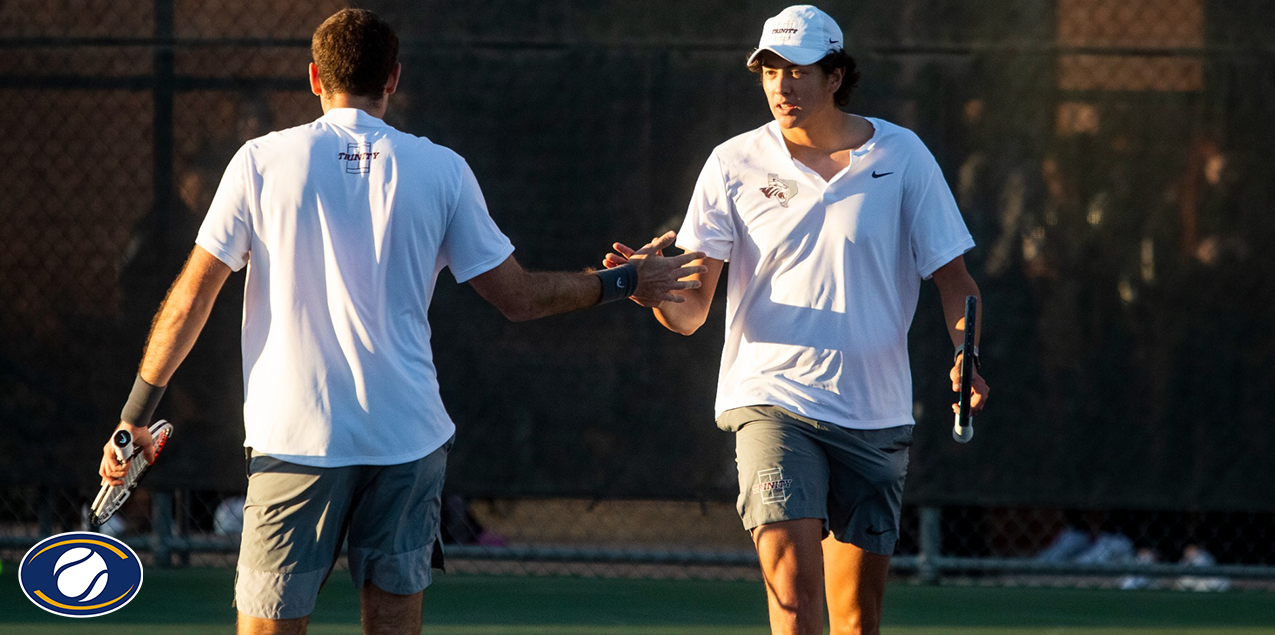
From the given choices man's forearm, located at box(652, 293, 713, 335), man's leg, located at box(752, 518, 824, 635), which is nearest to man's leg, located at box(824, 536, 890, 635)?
man's leg, located at box(752, 518, 824, 635)

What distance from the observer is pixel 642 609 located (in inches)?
207

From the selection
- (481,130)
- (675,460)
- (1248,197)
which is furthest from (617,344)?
(1248,197)

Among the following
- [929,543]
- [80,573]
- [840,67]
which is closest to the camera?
[840,67]

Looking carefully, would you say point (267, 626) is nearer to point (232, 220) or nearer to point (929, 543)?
point (232, 220)

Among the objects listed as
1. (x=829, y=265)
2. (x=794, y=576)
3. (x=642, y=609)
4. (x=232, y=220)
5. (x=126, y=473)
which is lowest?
(x=642, y=609)

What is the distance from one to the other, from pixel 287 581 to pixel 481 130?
Answer: 9.52ft

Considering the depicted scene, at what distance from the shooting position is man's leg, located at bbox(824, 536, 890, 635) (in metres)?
3.40

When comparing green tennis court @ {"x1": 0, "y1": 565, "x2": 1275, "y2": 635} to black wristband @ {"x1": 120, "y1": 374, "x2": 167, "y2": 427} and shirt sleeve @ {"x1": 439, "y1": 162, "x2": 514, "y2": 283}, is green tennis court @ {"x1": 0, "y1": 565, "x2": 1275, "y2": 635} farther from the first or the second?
shirt sleeve @ {"x1": 439, "y1": 162, "x2": 514, "y2": 283}

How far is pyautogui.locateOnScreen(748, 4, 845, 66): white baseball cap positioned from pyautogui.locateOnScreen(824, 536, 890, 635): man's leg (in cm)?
119

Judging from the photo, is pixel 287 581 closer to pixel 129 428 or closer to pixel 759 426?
pixel 129 428

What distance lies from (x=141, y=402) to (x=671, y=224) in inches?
110

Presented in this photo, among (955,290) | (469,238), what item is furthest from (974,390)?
(469,238)

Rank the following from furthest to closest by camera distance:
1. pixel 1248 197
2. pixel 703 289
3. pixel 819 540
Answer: pixel 1248 197 < pixel 703 289 < pixel 819 540

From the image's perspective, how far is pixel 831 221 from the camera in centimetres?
335
